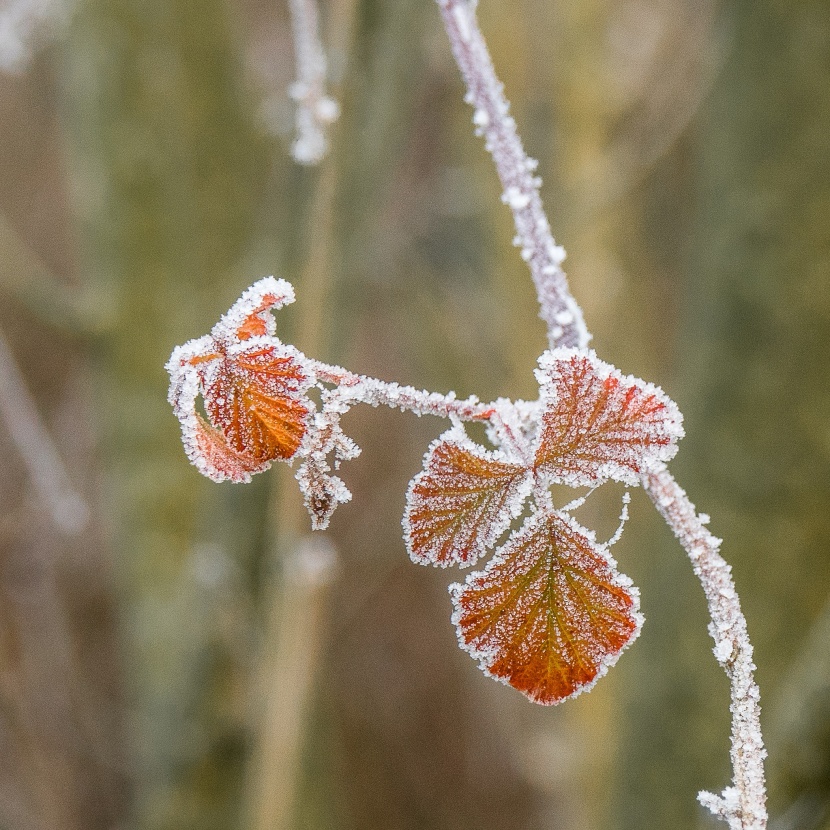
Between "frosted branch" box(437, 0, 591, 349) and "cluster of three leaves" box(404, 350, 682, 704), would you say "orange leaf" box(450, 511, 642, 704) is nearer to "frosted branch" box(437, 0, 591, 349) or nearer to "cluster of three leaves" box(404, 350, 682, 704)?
"cluster of three leaves" box(404, 350, 682, 704)

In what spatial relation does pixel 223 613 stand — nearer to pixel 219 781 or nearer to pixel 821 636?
pixel 219 781

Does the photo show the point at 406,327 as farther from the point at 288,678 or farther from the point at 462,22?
the point at 462,22

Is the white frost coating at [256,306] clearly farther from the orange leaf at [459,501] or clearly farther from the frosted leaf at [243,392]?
the orange leaf at [459,501]

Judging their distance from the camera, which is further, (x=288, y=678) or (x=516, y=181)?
(x=288, y=678)

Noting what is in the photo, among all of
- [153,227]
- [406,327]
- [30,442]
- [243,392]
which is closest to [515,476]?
[243,392]

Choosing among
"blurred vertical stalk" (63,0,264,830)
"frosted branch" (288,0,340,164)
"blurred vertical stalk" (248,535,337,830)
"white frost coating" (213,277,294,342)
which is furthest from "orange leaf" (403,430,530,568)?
"blurred vertical stalk" (63,0,264,830)

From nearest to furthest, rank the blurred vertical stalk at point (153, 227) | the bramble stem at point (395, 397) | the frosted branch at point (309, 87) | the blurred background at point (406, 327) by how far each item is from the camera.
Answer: the bramble stem at point (395, 397) → the frosted branch at point (309, 87) → the blurred background at point (406, 327) → the blurred vertical stalk at point (153, 227)

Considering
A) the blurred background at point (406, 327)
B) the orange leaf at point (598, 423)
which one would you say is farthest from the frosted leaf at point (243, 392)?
the blurred background at point (406, 327)
